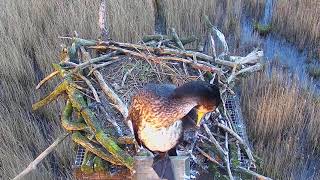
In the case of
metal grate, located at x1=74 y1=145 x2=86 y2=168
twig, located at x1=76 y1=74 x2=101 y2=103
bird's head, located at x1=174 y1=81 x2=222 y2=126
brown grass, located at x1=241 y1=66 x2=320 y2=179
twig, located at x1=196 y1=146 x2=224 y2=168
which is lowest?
brown grass, located at x1=241 y1=66 x2=320 y2=179

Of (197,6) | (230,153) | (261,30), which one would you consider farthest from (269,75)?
(230,153)

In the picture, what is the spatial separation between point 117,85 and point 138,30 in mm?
1665

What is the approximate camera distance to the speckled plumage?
2057 mm

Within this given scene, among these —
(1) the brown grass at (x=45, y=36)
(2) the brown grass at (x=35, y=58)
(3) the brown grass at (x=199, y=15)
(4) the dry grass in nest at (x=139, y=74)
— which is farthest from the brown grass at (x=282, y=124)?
(2) the brown grass at (x=35, y=58)

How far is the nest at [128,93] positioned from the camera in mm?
2656

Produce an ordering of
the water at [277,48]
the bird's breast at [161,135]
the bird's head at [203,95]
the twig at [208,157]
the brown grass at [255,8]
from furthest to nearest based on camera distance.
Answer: the brown grass at [255,8] < the water at [277,48] < the twig at [208,157] < the bird's breast at [161,135] < the bird's head at [203,95]

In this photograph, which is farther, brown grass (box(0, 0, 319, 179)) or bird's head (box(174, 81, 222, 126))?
brown grass (box(0, 0, 319, 179))

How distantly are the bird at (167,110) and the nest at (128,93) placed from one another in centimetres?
23

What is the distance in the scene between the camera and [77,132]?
9.17 ft

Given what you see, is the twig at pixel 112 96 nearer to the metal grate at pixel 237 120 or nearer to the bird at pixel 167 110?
the bird at pixel 167 110

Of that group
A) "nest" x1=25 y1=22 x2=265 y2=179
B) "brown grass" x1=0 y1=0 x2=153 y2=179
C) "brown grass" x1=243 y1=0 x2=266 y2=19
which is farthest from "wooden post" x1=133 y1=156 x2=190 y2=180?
"brown grass" x1=243 y1=0 x2=266 y2=19

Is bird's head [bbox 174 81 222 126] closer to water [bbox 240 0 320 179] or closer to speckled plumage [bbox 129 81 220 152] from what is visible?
speckled plumage [bbox 129 81 220 152]

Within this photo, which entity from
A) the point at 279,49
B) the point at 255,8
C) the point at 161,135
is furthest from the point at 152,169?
the point at 255,8

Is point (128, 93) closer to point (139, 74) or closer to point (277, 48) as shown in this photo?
point (139, 74)
